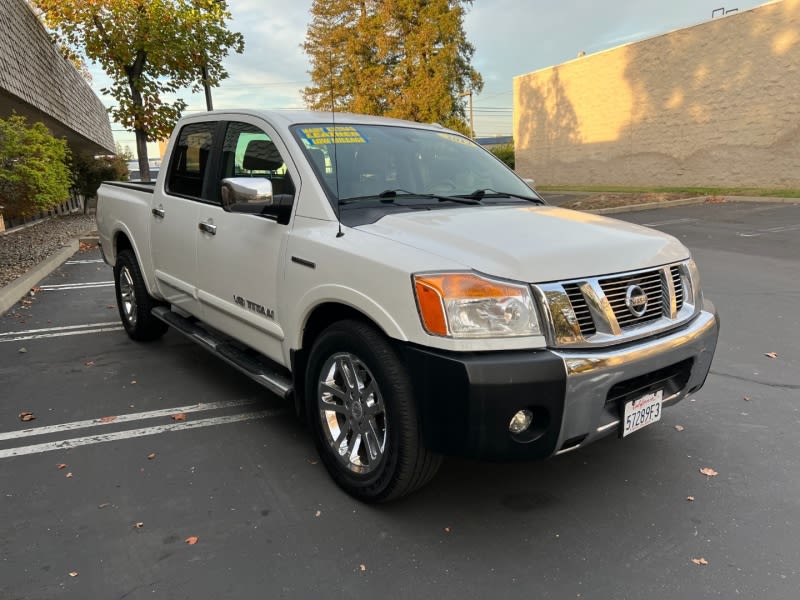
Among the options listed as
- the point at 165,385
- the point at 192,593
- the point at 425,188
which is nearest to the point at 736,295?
the point at 425,188

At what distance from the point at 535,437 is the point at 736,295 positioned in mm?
5772

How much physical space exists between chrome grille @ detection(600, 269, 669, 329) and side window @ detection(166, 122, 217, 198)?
2.83 metres

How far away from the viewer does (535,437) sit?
2.41 meters

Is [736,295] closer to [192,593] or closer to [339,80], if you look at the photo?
[192,593]

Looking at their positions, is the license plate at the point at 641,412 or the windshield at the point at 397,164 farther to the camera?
the windshield at the point at 397,164

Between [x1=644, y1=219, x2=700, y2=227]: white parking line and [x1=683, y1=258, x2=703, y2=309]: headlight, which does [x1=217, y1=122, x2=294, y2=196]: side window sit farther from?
[x1=644, y1=219, x2=700, y2=227]: white parking line

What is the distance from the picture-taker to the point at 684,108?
2384 cm

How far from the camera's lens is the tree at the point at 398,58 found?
29438 millimetres

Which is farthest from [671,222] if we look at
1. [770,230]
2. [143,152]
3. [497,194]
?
[143,152]

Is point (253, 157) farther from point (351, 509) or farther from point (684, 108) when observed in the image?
point (684, 108)

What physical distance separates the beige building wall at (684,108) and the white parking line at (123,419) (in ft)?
73.2

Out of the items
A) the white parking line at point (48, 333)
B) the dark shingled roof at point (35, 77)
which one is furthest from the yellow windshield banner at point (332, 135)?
the dark shingled roof at point (35, 77)

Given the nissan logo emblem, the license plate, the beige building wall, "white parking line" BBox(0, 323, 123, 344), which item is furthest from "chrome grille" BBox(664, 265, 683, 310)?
the beige building wall

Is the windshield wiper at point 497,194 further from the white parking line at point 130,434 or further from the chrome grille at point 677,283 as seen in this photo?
the white parking line at point 130,434
